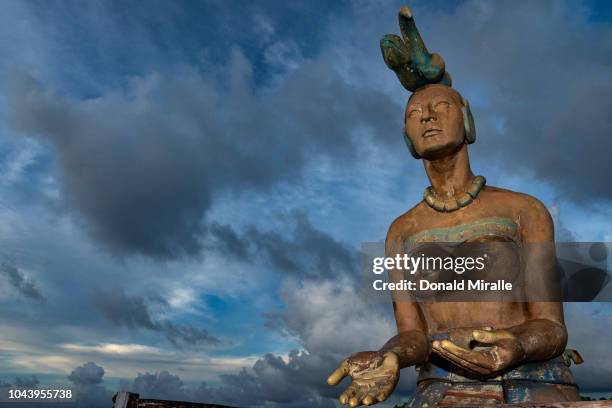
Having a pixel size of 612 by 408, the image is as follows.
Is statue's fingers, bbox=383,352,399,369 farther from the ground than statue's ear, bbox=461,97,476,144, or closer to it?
closer to it

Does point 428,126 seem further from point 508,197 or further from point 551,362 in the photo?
point 551,362

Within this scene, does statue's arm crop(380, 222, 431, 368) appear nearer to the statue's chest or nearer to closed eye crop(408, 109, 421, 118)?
the statue's chest

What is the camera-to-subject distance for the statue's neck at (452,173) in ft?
19.0

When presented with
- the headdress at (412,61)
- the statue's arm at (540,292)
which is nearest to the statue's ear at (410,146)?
the headdress at (412,61)

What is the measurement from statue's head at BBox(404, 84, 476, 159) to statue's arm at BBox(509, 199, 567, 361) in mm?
792

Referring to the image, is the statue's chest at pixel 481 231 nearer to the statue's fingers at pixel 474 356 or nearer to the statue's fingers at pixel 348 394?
the statue's fingers at pixel 474 356

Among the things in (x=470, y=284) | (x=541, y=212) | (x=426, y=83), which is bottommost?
(x=470, y=284)

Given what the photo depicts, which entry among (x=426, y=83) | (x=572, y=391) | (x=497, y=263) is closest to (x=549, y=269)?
(x=497, y=263)

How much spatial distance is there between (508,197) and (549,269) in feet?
2.25

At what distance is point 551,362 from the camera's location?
504 centimetres

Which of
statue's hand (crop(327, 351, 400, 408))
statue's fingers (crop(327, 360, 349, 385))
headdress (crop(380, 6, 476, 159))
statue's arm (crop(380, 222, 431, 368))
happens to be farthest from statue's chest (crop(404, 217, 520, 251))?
statue's fingers (crop(327, 360, 349, 385))

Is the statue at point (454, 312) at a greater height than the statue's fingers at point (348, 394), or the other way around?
the statue at point (454, 312)

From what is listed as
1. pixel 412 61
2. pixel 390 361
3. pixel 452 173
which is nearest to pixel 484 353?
pixel 390 361

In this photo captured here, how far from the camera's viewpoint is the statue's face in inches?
223
